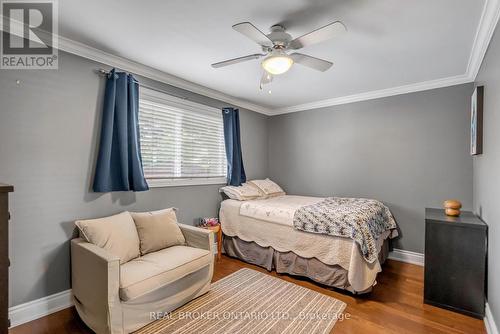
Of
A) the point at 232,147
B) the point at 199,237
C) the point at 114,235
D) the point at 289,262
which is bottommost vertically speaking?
the point at 289,262

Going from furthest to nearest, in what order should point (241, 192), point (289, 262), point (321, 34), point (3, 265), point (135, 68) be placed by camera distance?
point (241, 192)
point (289, 262)
point (135, 68)
point (321, 34)
point (3, 265)

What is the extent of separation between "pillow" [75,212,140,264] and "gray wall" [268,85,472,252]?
291 cm

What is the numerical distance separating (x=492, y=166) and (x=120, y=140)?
3.25 metres

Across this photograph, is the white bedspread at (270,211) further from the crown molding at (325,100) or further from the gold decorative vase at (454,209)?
the crown molding at (325,100)

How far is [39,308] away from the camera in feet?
6.78

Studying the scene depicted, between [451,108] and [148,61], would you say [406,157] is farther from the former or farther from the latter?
[148,61]

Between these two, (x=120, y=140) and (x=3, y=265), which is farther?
(x=120, y=140)

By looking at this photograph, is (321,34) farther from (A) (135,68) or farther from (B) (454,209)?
(B) (454,209)

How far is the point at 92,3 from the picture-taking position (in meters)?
1.72

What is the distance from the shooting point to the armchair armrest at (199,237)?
2438mm

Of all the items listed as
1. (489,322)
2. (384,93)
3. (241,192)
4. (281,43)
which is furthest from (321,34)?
(489,322)

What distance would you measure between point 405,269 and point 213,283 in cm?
238

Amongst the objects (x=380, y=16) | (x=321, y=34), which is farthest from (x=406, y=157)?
(x=321, y=34)

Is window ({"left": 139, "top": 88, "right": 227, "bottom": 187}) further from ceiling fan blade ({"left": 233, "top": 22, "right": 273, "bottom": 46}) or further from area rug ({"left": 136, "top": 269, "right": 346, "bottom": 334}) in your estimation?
ceiling fan blade ({"left": 233, "top": 22, "right": 273, "bottom": 46})
